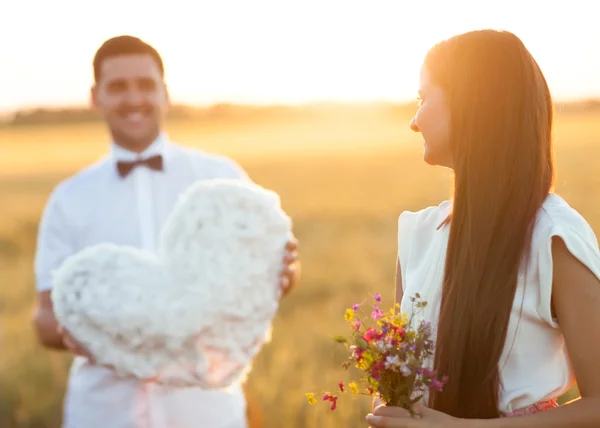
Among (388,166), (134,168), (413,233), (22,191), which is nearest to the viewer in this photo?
(413,233)

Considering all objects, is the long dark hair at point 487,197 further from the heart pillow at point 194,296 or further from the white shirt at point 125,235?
the white shirt at point 125,235

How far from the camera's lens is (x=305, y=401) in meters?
5.01

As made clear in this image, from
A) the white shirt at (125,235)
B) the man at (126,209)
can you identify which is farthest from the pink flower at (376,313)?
the white shirt at (125,235)

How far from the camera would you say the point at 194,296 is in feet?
9.99

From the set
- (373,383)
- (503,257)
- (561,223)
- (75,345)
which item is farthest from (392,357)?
(75,345)

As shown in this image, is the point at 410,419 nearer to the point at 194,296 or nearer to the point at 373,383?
the point at 373,383

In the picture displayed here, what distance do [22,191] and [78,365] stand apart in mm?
22877

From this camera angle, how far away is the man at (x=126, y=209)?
3.39 meters

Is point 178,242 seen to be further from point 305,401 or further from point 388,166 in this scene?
point 388,166

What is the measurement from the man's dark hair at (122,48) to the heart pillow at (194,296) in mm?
908

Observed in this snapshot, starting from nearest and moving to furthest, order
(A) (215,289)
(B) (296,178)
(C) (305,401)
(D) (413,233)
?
1. (D) (413,233)
2. (A) (215,289)
3. (C) (305,401)
4. (B) (296,178)

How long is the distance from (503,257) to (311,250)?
10.7m

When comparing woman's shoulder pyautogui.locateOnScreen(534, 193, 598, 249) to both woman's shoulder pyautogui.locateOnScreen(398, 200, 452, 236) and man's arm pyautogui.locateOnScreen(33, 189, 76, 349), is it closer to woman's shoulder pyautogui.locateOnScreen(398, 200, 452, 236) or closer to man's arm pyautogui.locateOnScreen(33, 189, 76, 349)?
woman's shoulder pyautogui.locateOnScreen(398, 200, 452, 236)

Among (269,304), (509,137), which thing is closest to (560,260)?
(509,137)
